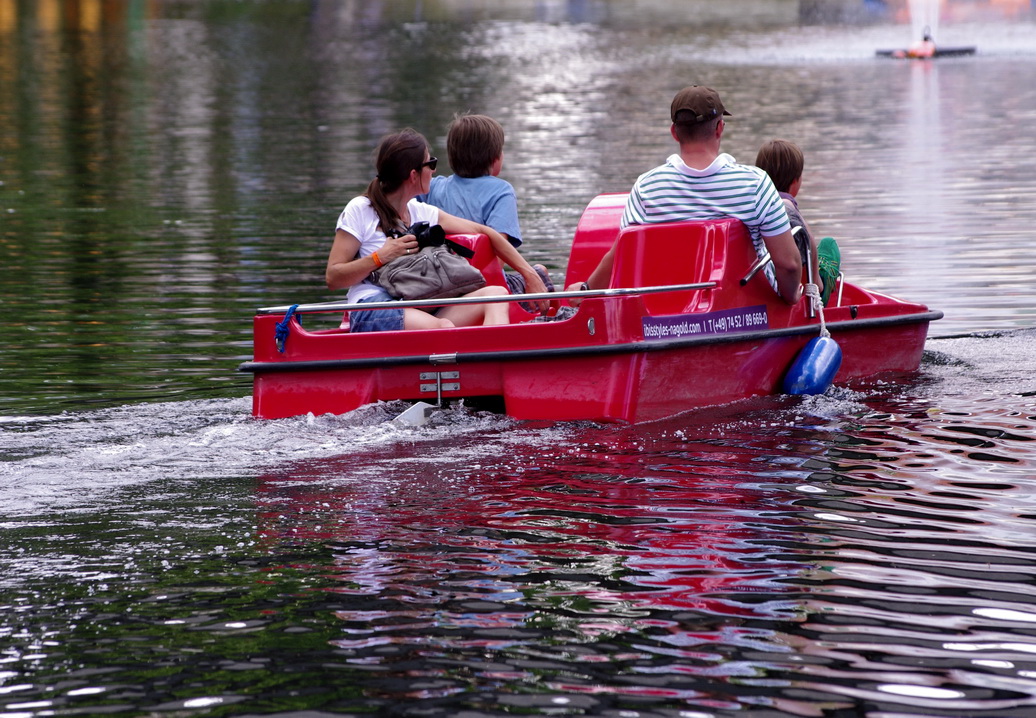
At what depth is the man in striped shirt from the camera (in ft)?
23.5

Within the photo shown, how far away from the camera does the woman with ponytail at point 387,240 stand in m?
7.01

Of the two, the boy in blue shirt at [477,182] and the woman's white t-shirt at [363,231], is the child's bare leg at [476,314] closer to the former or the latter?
the woman's white t-shirt at [363,231]

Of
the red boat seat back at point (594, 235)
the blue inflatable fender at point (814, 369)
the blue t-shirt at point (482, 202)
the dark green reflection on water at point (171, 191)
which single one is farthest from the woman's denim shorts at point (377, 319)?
the blue inflatable fender at point (814, 369)

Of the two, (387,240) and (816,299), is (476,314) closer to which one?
(387,240)

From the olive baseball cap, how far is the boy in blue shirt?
0.90 meters

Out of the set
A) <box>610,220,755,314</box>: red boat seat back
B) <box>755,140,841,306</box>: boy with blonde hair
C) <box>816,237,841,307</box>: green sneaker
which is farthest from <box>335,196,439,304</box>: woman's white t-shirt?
<box>816,237,841,307</box>: green sneaker

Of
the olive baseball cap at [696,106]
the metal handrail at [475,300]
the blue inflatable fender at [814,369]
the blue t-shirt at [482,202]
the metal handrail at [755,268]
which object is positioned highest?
the olive baseball cap at [696,106]

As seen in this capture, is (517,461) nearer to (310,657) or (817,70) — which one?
(310,657)

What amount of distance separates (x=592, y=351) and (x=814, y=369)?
124 cm

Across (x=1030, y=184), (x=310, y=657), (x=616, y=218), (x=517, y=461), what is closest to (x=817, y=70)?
(x=1030, y=184)

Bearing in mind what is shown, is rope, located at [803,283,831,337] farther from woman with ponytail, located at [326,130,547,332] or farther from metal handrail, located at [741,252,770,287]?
woman with ponytail, located at [326,130,547,332]

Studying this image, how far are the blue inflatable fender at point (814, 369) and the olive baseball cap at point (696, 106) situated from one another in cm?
124

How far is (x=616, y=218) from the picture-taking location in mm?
8680

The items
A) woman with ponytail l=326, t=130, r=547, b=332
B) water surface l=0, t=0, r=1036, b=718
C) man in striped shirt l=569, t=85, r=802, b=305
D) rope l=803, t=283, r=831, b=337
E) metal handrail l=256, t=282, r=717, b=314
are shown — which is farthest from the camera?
rope l=803, t=283, r=831, b=337
